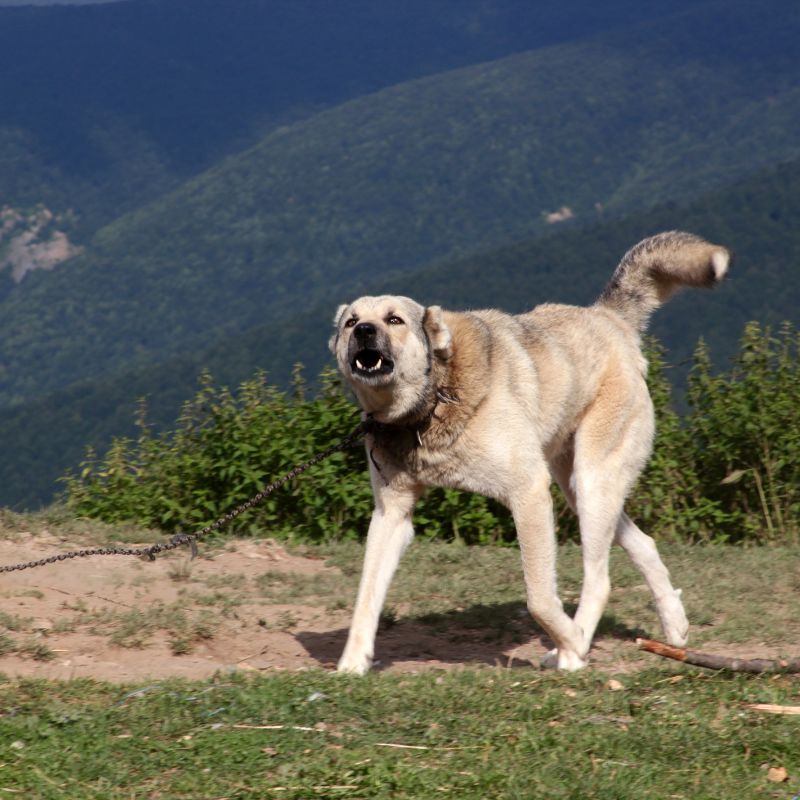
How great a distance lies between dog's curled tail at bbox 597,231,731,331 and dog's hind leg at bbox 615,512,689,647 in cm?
111

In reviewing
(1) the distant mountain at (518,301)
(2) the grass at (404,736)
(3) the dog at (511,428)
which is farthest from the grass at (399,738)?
(1) the distant mountain at (518,301)

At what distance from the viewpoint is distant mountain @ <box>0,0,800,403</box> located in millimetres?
91688

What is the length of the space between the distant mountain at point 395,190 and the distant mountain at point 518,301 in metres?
27.7

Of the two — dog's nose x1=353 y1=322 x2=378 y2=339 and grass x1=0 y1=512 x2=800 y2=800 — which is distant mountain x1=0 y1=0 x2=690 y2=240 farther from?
grass x1=0 y1=512 x2=800 y2=800

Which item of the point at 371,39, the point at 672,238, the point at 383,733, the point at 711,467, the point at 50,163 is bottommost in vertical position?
the point at 383,733

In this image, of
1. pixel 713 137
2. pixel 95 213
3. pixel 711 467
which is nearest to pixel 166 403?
pixel 711 467

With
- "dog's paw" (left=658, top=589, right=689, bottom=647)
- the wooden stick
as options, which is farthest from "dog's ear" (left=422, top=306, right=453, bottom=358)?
"dog's paw" (left=658, top=589, right=689, bottom=647)

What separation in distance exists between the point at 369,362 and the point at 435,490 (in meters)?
4.48

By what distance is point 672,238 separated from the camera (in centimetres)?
704

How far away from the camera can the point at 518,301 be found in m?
46.9

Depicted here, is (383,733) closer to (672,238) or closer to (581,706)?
(581,706)

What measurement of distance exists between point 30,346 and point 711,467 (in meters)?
80.6

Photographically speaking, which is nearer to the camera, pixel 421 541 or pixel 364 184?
pixel 421 541

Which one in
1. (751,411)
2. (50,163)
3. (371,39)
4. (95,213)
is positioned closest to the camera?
(751,411)
